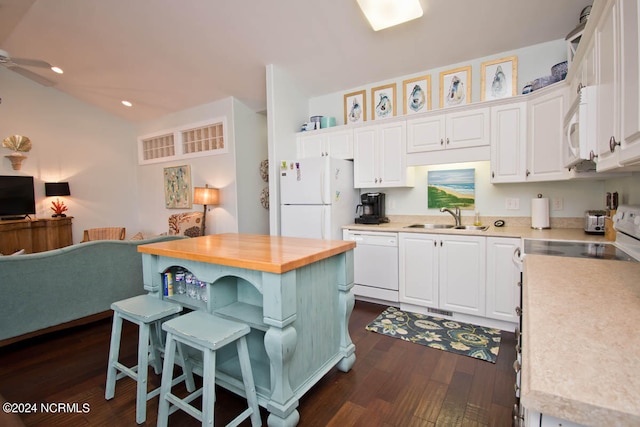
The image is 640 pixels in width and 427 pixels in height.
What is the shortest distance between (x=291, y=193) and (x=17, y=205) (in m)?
4.66

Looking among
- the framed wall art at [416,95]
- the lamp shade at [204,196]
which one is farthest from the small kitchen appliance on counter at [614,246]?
the lamp shade at [204,196]

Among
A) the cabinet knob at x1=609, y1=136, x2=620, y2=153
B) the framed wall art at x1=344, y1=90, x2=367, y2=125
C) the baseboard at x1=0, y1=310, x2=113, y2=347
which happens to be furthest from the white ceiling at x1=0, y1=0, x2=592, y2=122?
the baseboard at x1=0, y1=310, x2=113, y2=347

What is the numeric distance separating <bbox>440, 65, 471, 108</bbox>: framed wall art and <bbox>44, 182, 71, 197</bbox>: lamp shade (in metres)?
6.16

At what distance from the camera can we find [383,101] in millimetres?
3791

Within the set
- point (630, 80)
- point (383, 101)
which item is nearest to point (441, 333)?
point (630, 80)

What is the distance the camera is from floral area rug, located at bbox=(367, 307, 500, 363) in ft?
7.83

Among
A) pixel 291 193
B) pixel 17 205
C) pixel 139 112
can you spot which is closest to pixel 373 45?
pixel 291 193

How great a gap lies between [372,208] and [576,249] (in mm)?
2074

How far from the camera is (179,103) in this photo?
17.2 feet

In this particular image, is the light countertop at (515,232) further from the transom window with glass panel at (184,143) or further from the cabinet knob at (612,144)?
the transom window with glass panel at (184,143)

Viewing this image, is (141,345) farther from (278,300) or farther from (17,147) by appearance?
(17,147)

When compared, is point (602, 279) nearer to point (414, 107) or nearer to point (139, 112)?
point (414, 107)

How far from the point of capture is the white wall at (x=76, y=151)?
504 centimetres

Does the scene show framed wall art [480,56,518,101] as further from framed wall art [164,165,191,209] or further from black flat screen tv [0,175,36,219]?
black flat screen tv [0,175,36,219]
